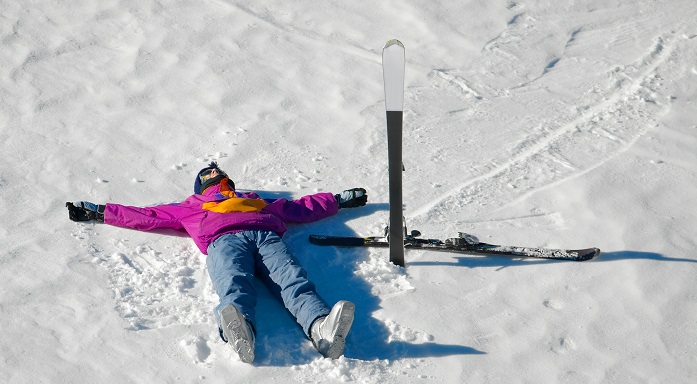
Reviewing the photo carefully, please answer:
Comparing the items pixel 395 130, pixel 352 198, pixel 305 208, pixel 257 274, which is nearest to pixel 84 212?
pixel 257 274

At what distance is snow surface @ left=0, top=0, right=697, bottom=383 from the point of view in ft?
17.0

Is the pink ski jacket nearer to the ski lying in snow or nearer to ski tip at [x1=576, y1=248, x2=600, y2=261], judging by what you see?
the ski lying in snow

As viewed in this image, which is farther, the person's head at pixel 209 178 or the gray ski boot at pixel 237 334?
the person's head at pixel 209 178

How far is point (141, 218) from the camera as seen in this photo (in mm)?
6105

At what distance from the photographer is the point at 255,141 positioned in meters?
7.30

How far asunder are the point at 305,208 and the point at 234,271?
39.9 inches

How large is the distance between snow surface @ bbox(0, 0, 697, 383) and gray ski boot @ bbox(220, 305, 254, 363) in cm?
12

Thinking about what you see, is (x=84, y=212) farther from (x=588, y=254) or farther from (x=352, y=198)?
(x=588, y=254)

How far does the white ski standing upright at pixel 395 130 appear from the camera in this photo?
5020 mm

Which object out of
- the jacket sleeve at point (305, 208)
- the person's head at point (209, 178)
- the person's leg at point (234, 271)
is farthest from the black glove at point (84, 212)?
the jacket sleeve at point (305, 208)

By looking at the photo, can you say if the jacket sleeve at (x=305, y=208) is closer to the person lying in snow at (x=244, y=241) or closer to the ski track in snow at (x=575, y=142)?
the person lying in snow at (x=244, y=241)

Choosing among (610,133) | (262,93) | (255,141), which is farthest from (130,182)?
(610,133)

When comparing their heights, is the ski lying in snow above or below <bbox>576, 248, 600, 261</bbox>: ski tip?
above

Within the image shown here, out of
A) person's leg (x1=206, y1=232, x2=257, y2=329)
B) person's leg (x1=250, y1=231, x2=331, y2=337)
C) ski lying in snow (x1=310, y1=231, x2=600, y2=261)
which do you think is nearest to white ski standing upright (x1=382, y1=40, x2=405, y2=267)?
ski lying in snow (x1=310, y1=231, x2=600, y2=261)
